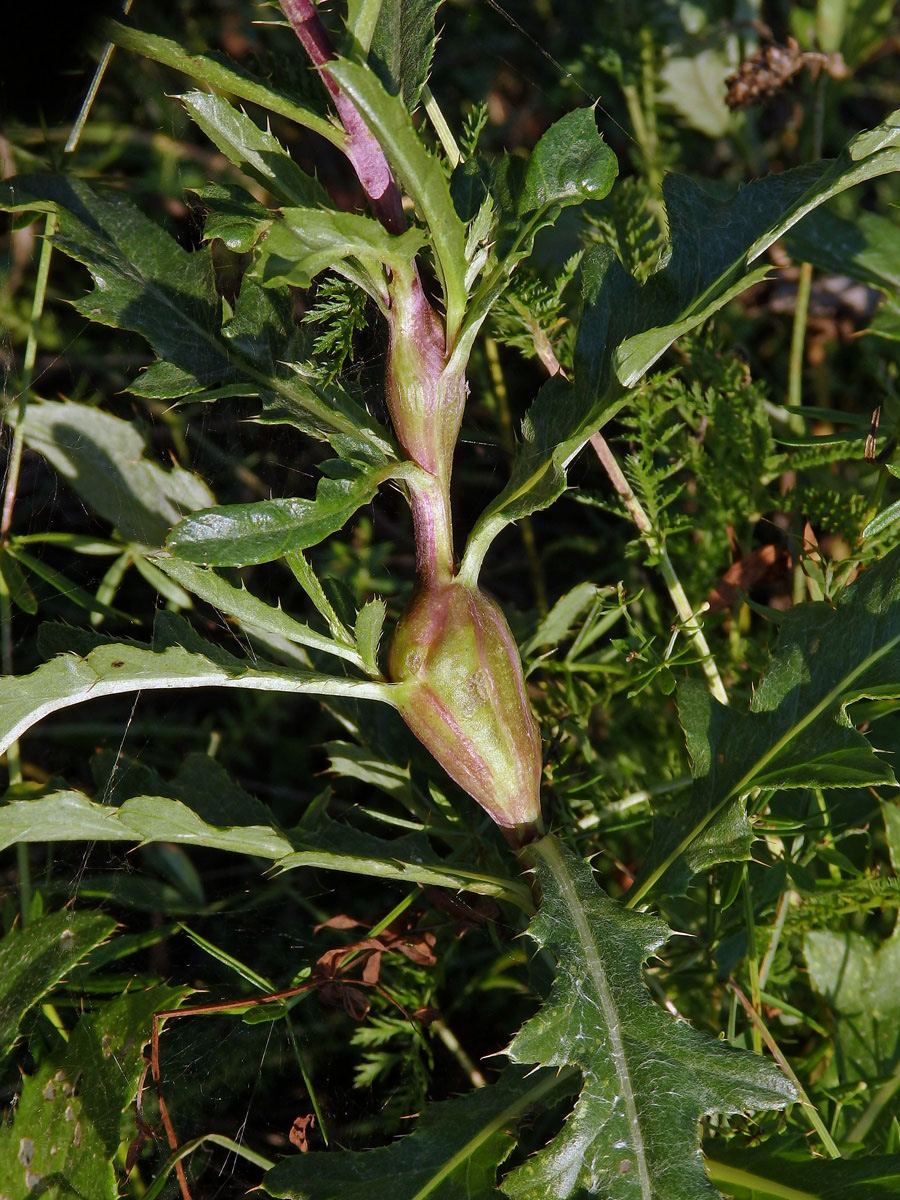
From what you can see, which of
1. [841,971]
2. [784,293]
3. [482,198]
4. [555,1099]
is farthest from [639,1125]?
[784,293]

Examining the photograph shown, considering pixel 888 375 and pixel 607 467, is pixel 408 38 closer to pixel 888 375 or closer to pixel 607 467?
pixel 607 467

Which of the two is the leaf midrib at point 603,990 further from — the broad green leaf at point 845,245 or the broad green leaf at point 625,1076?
the broad green leaf at point 845,245

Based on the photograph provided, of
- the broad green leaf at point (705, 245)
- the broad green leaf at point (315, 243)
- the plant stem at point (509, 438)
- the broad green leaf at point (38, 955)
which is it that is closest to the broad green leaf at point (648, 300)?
the broad green leaf at point (705, 245)

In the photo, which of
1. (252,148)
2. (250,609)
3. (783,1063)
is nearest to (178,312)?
(252,148)

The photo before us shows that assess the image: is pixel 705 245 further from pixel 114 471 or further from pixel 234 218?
pixel 114 471

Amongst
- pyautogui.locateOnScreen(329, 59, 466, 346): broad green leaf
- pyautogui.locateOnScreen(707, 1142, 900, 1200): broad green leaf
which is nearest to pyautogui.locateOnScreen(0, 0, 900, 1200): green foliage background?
pyautogui.locateOnScreen(707, 1142, 900, 1200): broad green leaf

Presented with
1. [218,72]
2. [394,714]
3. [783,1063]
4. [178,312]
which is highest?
[218,72]
